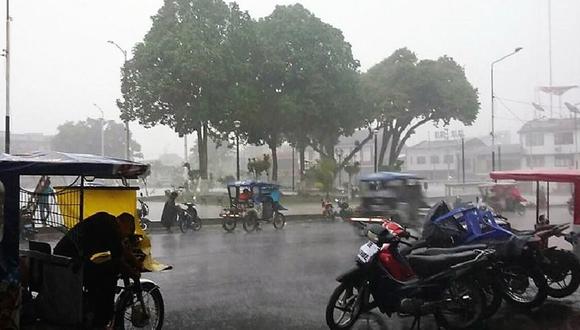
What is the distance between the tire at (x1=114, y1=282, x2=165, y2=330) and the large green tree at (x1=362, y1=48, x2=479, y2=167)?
3123cm

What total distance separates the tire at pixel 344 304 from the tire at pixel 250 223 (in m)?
10.8

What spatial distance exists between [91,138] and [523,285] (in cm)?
3851

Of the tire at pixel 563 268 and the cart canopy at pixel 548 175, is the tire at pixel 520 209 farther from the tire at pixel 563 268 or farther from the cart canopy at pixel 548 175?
the tire at pixel 563 268

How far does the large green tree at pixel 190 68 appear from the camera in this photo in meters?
28.8

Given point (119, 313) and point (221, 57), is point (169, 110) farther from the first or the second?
point (119, 313)

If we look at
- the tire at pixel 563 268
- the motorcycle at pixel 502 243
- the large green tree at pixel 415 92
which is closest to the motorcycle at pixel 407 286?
the motorcycle at pixel 502 243

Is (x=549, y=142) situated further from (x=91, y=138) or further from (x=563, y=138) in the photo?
(x=91, y=138)

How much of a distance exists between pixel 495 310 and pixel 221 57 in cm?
2547

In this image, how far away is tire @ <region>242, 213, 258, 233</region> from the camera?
16188 millimetres

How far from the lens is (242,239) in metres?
14.0

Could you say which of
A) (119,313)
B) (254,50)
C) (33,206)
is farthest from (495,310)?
(254,50)

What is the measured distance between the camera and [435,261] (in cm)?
546

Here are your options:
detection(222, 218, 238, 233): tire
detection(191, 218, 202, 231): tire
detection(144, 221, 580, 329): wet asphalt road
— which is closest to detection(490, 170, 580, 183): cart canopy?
detection(144, 221, 580, 329): wet asphalt road

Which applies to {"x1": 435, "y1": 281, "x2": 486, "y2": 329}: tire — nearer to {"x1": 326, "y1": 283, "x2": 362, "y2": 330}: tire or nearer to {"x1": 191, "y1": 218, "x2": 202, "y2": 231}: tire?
{"x1": 326, "y1": 283, "x2": 362, "y2": 330}: tire
